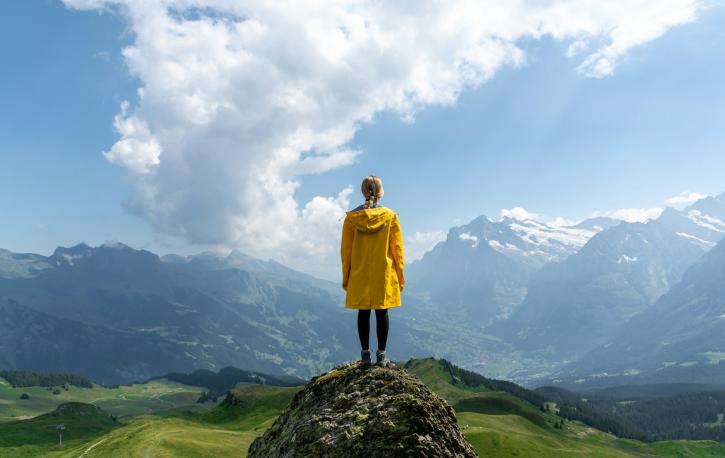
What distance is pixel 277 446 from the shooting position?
39.1ft

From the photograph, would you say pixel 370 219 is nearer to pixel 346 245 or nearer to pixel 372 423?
pixel 346 245

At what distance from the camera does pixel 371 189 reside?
13.8 m

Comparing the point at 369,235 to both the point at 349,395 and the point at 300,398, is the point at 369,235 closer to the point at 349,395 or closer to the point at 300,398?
the point at 349,395

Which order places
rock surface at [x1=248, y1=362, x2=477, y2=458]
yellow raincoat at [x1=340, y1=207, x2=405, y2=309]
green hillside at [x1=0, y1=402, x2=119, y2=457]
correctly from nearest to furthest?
rock surface at [x1=248, y1=362, x2=477, y2=458]
yellow raincoat at [x1=340, y1=207, x2=405, y2=309]
green hillside at [x1=0, y1=402, x2=119, y2=457]

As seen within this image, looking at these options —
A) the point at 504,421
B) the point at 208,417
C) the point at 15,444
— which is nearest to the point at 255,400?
the point at 208,417

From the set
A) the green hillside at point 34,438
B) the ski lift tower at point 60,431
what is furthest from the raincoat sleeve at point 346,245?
the ski lift tower at point 60,431

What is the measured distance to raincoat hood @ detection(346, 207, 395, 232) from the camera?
514 inches

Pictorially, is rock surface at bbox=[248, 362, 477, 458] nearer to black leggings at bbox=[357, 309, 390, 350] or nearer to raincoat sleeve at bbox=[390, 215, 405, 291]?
black leggings at bbox=[357, 309, 390, 350]

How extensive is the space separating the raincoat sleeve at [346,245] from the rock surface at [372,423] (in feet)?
8.74

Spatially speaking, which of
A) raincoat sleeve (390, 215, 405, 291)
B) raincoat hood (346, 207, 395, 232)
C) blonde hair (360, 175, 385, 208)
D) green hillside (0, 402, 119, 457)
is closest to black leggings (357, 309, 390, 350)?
raincoat sleeve (390, 215, 405, 291)

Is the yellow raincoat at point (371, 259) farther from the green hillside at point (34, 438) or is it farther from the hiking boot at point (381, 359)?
the green hillside at point (34, 438)

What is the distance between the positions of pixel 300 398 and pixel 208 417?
196 metres

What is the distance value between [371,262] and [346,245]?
3.19 ft

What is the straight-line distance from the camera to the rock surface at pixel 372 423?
32.2 ft
